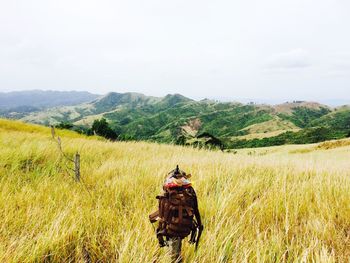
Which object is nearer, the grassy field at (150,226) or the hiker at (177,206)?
the hiker at (177,206)

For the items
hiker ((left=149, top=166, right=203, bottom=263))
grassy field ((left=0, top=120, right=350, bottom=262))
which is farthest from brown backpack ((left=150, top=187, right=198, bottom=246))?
grassy field ((left=0, top=120, right=350, bottom=262))

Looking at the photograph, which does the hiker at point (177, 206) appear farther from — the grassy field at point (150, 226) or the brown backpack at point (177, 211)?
the grassy field at point (150, 226)

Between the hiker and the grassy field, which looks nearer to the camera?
the hiker

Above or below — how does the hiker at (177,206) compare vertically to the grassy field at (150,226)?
above

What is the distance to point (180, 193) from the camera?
1384 millimetres

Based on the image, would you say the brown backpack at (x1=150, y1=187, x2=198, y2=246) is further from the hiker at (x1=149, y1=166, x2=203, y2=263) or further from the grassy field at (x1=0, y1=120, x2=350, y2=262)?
the grassy field at (x1=0, y1=120, x2=350, y2=262)

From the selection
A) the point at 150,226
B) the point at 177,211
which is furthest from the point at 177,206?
the point at 150,226

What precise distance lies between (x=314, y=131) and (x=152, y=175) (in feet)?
575

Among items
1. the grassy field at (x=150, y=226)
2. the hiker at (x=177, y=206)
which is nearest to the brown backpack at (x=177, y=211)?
the hiker at (x=177, y=206)

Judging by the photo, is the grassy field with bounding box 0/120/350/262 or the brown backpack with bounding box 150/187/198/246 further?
the grassy field with bounding box 0/120/350/262

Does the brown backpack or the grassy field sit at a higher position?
the brown backpack

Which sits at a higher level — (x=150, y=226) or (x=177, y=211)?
(x=177, y=211)

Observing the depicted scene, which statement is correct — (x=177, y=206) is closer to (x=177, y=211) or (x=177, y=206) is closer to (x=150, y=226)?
(x=177, y=211)

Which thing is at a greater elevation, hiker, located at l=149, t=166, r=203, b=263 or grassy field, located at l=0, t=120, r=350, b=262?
hiker, located at l=149, t=166, r=203, b=263
